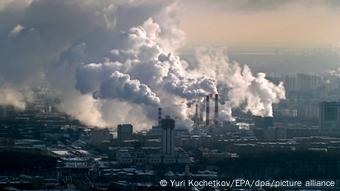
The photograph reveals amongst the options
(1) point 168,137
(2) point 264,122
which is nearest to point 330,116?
(2) point 264,122

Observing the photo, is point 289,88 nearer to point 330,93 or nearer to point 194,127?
point 330,93

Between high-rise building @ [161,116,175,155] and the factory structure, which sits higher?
the factory structure

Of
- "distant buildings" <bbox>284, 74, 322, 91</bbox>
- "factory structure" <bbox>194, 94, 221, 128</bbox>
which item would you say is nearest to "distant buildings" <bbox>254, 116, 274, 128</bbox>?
"factory structure" <bbox>194, 94, 221, 128</bbox>

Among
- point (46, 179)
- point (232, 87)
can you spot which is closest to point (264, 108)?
point (232, 87)

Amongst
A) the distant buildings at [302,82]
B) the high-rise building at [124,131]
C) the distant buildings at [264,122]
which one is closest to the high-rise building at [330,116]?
the distant buildings at [264,122]

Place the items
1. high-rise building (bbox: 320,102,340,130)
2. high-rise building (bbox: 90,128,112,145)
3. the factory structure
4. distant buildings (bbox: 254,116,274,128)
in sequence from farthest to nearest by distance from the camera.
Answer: high-rise building (bbox: 320,102,340,130) → distant buildings (bbox: 254,116,274,128) → the factory structure → high-rise building (bbox: 90,128,112,145)

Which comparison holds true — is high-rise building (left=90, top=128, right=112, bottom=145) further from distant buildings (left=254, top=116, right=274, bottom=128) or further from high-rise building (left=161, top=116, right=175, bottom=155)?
distant buildings (left=254, top=116, right=274, bottom=128)

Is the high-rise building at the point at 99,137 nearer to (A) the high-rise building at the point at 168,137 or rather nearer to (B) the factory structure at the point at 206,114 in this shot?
(A) the high-rise building at the point at 168,137

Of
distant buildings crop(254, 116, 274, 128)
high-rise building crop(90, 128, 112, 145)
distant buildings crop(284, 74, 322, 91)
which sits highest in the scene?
distant buildings crop(284, 74, 322, 91)
